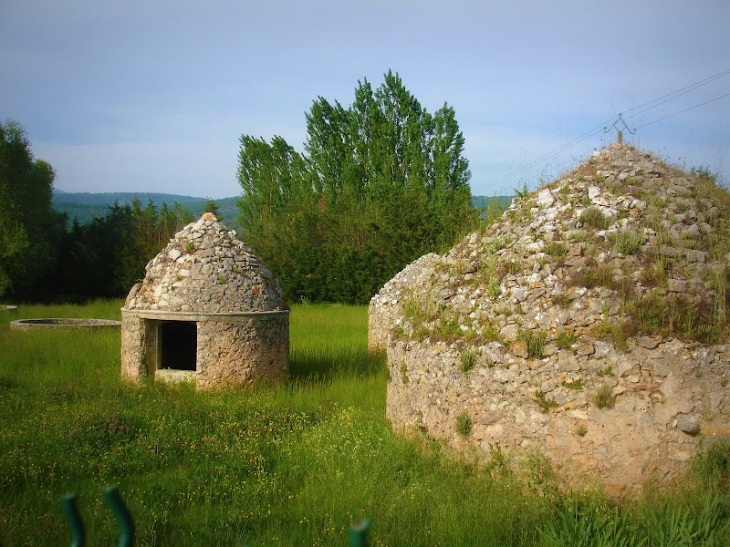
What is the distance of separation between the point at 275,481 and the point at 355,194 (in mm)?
33141

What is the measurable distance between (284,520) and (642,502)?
9.73 feet

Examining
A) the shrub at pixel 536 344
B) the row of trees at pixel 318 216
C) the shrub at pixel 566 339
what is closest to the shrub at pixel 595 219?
the shrub at pixel 566 339

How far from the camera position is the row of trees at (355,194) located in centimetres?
2928

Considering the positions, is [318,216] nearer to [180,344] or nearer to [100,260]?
[100,260]

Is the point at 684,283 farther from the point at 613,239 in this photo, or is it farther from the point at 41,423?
the point at 41,423

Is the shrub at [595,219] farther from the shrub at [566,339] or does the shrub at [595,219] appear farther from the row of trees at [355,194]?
the row of trees at [355,194]

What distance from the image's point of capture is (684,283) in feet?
19.0

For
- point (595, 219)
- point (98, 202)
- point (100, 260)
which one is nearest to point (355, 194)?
point (100, 260)

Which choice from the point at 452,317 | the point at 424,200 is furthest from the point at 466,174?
the point at 452,317

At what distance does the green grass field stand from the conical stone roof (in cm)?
139

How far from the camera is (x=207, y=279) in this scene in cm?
1045

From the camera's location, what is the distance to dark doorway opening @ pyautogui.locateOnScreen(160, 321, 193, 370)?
13867 mm

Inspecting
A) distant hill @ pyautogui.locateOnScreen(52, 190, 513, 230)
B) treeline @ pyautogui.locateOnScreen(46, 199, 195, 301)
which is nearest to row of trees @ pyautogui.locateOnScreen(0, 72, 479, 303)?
treeline @ pyautogui.locateOnScreen(46, 199, 195, 301)

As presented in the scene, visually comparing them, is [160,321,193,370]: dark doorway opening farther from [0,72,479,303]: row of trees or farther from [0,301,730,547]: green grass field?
[0,72,479,303]: row of trees
